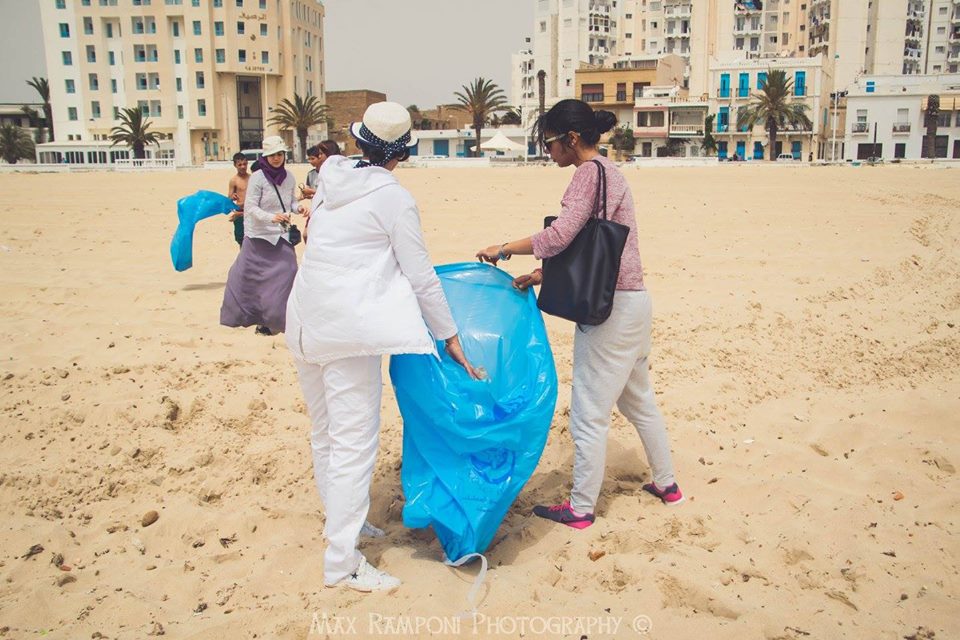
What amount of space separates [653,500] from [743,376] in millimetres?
1941

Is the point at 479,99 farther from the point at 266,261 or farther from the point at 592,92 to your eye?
the point at 266,261

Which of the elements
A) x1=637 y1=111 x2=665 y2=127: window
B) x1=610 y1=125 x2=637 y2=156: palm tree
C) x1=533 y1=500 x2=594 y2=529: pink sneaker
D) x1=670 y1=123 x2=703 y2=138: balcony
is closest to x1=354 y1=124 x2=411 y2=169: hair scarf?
x1=533 y1=500 x2=594 y2=529: pink sneaker

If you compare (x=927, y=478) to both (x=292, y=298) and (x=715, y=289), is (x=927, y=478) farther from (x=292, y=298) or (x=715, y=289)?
(x=715, y=289)

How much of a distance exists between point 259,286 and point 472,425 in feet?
12.4

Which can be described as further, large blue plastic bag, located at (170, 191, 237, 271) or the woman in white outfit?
large blue plastic bag, located at (170, 191, 237, 271)

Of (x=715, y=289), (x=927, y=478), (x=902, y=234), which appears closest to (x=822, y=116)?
(x=902, y=234)

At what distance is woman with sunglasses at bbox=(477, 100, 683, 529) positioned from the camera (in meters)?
3.19

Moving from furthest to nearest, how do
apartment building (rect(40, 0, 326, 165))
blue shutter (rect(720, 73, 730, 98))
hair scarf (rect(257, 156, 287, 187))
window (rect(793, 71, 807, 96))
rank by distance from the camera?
1. apartment building (rect(40, 0, 326, 165))
2. blue shutter (rect(720, 73, 730, 98))
3. window (rect(793, 71, 807, 96))
4. hair scarf (rect(257, 156, 287, 187))

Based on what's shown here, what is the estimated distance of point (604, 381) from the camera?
10.8 feet

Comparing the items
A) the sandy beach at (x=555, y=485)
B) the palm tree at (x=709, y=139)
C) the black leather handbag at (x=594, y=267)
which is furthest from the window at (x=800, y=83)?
the black leather handbag at (x=594, y=267)

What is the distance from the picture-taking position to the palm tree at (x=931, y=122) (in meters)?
54.0

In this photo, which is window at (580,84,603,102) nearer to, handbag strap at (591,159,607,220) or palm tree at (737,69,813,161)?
palm tree at (737,69,813,161)

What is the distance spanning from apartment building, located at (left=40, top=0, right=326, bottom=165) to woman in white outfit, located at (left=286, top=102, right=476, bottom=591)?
2609 inches

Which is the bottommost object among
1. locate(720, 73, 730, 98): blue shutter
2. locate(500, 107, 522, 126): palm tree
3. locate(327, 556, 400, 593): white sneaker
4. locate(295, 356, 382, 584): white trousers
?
locate(327, 556, 400, 593): white sneaker
